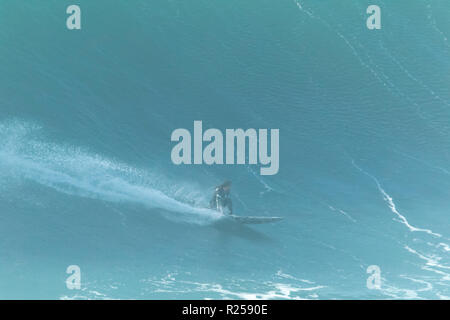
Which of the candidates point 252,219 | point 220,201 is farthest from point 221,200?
point 252,219

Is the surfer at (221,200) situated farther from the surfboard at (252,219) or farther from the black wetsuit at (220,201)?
the surfboard at (252,219)

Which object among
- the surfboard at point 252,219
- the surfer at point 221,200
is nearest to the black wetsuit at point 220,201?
the surfer at point 221,200

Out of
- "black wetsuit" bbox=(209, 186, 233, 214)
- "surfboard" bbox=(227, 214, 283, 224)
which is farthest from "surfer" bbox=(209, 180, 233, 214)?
"surfboard" bbox=(227, 214, 283, 224)

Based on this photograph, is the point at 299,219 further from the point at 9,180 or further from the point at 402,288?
the point at 9,180

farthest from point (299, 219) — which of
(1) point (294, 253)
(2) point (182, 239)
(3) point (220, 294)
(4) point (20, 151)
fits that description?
(4) point (20, 151)

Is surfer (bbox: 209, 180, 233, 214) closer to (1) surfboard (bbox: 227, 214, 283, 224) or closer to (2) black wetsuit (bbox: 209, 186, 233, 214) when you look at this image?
(2) black wetsuit (bbox: 209, 186, 233, 214)

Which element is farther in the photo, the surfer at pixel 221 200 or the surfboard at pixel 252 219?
the surfer at pixel 221 200

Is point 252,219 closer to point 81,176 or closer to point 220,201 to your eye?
point 220,201
